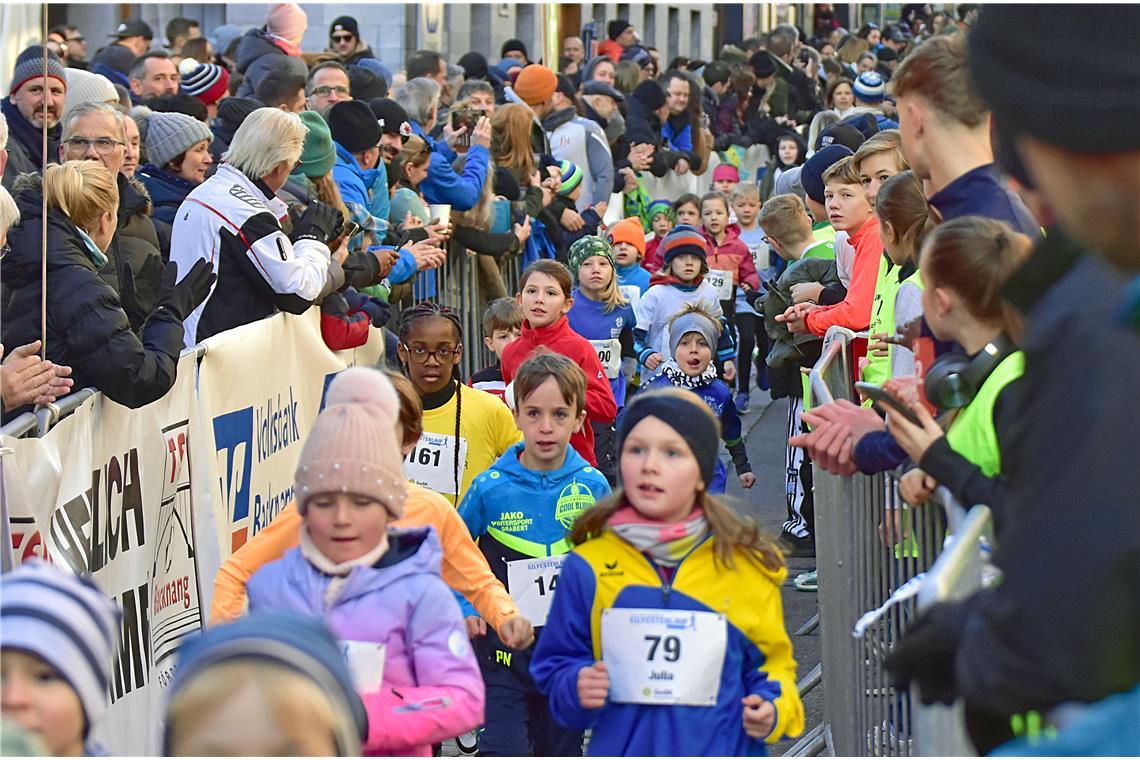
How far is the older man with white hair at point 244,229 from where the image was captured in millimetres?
7602

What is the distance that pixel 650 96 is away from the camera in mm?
18672

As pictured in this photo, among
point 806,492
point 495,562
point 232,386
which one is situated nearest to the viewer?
point 495,562

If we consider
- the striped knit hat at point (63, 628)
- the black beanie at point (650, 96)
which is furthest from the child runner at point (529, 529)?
the black beanie at point (650, 96)

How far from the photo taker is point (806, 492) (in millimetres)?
9625

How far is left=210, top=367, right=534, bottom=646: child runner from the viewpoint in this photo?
4.60 metres

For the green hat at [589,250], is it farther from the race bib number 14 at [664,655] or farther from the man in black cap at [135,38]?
the race bib number 14 at [664,655]

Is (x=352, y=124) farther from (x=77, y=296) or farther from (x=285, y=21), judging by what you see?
(x=77, y=296)

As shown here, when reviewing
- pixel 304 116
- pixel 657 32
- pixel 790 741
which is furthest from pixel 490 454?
pixel 657 32

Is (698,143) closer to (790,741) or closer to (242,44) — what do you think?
(242,44)

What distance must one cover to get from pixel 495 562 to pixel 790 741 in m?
1.52

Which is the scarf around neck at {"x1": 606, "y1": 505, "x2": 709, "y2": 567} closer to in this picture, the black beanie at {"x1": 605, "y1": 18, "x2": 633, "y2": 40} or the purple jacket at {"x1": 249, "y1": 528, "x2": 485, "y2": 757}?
the purple jacket at {"x1": 249, "y1": 528, "x2": 485, "y2": 757}

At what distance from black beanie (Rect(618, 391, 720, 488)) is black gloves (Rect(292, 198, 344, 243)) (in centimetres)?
383

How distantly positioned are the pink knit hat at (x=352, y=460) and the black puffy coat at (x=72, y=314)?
5.07 ft

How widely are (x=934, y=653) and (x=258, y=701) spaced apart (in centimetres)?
96
